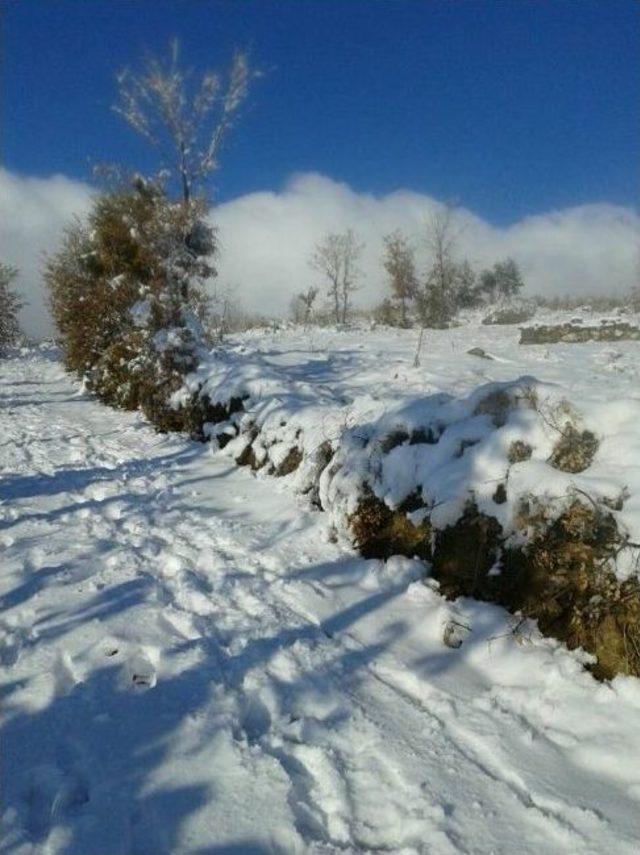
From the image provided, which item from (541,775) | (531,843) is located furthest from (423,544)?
(531,843)

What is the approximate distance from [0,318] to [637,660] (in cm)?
1916

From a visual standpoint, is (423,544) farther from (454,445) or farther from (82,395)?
(82,395)

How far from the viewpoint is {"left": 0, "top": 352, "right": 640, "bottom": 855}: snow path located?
2350 millimetres

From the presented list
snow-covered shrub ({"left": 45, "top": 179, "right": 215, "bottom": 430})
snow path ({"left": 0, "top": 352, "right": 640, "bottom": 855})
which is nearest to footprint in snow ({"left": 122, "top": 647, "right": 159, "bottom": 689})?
snow path ({"left": 0, "top": 352, "right": 640, "bottom": 855})

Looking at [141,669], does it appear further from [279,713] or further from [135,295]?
[135,295]

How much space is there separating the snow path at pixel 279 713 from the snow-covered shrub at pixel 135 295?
6.26 metres

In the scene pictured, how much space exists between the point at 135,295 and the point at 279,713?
12.0 m

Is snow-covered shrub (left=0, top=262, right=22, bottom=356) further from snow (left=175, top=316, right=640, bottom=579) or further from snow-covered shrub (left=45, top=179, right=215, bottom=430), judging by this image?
snow (left=175, top=316, right=640, bottom=579)

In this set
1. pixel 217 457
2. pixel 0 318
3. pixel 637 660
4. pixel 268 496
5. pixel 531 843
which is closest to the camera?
pixel 531 843

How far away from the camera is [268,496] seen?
6.46 metres

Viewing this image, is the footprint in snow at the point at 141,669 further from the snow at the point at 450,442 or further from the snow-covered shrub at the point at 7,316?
the snow-covered shrub at the point at 7,316

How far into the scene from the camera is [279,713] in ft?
9.89

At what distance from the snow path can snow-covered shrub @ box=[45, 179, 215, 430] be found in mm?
6264

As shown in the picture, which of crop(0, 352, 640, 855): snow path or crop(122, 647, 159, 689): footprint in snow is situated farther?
crop(122, 647, 159, 689): footprint in snow
